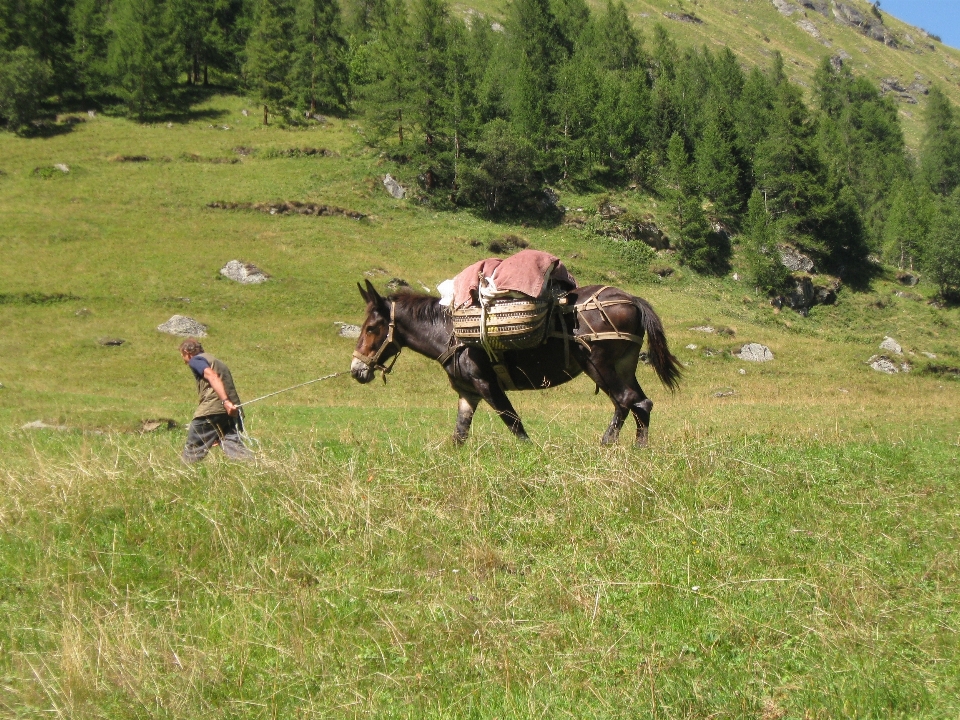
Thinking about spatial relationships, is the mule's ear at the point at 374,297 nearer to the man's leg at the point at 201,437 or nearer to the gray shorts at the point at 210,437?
the gray shorts at the point at 210,437

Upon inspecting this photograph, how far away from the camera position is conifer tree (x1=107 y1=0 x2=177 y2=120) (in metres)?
72.9

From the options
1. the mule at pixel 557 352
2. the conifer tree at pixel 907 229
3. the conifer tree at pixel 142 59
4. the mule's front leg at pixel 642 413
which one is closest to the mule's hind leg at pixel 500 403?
the mule at pixel 557 352

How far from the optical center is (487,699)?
192 inches

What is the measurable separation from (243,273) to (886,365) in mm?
33650

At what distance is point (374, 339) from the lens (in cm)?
1194

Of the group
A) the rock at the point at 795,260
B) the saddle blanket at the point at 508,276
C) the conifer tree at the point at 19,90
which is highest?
the saddle blanket at the point at 508,276

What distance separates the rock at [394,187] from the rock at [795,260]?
34.9m

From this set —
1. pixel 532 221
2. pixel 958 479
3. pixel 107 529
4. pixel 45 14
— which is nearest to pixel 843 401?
pixel 958 479

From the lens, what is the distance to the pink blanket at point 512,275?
10.3 metres

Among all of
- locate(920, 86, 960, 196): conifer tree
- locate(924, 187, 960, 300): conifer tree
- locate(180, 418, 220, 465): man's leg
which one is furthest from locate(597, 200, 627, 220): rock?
locate(920, 86, 960, 196): conifer tree

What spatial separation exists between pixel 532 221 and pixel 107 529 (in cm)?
6065

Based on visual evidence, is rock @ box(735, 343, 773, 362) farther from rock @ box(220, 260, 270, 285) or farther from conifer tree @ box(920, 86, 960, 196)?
conifer tree @ box(920, 86, 960, 196)

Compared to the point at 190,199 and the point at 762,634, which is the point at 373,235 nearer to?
the point at 190,199

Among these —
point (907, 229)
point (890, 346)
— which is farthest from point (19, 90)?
point (907, 229)
